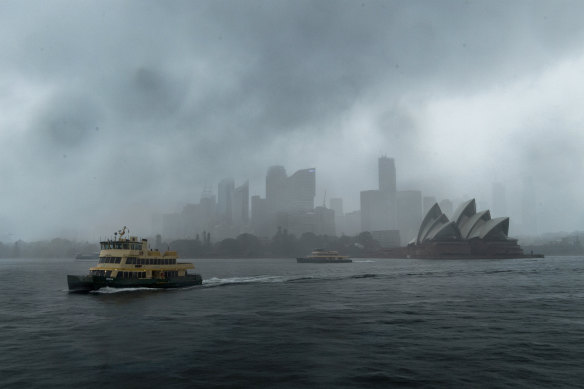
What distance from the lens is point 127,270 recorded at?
6031 centimetres

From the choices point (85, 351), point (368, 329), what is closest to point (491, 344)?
point (368, 329)

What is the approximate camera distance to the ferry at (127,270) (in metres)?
58.6

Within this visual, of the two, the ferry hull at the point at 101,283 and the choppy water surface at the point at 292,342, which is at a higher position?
the ferry hull at the point at 101,283

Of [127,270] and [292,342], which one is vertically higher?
[127,270]

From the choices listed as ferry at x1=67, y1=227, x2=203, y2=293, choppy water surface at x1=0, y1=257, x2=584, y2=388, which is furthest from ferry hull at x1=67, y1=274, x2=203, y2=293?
choppy water surface at x1=0, y1=257, x2=584, y2=388

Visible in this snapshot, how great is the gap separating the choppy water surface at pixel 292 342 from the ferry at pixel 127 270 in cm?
450

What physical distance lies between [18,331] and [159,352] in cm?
1661

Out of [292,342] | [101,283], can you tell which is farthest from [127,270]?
[292,342]

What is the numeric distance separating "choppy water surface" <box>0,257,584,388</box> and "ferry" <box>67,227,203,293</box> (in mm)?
4499

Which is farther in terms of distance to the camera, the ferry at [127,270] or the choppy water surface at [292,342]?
the ferry at [127,270]

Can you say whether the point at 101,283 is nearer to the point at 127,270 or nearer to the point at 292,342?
the point at 127,270

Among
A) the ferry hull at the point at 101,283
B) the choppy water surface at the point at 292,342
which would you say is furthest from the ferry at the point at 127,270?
the choppy water surface at the point at 292,342

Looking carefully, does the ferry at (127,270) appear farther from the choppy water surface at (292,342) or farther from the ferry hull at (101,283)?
the choppy water surface at (292,342)

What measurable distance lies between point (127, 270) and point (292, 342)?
3887 cm
